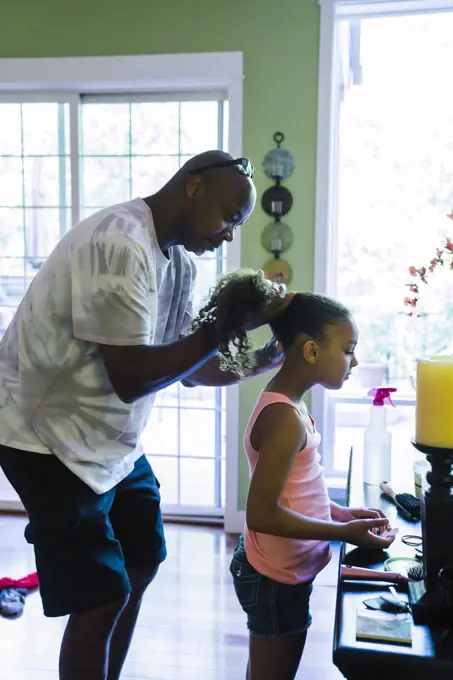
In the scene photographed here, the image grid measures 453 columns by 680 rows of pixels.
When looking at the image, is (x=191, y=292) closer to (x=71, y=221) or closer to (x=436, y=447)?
(x=436, y=447)

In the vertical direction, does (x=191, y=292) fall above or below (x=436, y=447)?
above

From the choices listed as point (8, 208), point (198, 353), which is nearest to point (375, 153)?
point (8, 208)

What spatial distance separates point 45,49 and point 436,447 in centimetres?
283

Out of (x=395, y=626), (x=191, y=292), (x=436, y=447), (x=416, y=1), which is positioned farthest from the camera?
(x=416, y=1)

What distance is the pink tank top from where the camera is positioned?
4.15 feet

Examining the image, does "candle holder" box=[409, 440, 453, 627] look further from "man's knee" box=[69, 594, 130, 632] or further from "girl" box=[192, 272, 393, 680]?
"man's knee" box=[69, 594, 130, 632]

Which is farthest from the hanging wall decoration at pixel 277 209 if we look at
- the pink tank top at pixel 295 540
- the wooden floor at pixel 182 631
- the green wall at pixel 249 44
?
the pink tank top at pixel 295 540

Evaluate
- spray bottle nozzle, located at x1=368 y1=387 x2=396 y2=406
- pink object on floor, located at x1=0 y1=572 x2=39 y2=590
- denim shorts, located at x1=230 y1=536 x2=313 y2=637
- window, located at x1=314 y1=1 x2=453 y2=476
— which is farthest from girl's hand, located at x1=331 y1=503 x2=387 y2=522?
window, located at x1=314 y1=1 x2=453 y2=476

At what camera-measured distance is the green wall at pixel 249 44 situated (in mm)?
2971

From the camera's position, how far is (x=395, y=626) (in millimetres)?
937

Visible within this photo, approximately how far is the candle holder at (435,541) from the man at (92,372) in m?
0.41

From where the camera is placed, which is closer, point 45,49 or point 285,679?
point 285,679

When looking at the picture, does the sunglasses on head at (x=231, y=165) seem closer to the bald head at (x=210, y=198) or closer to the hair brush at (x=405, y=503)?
the bald head at (x=210, y=198)

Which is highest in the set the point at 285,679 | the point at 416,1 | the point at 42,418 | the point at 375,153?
the point at 416,1
